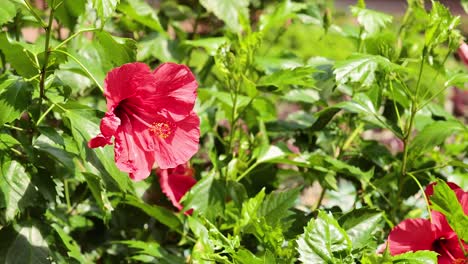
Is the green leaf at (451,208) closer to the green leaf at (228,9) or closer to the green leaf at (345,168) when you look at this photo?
the green leaf at (345,168)

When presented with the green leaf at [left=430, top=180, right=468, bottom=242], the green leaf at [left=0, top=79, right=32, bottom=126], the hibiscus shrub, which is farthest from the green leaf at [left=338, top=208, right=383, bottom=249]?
the green leaf at [left=0, top=79, right=32, bottom=126]

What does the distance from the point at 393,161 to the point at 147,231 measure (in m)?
0.60

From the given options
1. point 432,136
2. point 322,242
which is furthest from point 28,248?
point 432,136

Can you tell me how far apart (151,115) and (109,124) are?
0.49ft

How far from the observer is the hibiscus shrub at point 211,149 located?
1.33 metres

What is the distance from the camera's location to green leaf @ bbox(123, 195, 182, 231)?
1584 millimetres

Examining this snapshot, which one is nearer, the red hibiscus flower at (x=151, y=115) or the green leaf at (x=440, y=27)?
the red hibiscus flower at (x=151, y=115)

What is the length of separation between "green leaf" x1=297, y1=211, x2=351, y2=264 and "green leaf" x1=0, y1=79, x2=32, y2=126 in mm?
510

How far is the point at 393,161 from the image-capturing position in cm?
184

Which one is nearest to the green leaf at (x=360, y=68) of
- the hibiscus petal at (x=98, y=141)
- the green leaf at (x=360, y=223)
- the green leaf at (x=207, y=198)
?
the green leaf at (x=360, y=223)

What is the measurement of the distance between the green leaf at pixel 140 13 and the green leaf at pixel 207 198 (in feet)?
1.46

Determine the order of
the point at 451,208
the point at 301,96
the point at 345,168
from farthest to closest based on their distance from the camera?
the point at 301,96 < the point at 345,168 < the point at 451,208

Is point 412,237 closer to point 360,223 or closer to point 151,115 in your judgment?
point 360,223

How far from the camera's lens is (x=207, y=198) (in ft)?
5.28
